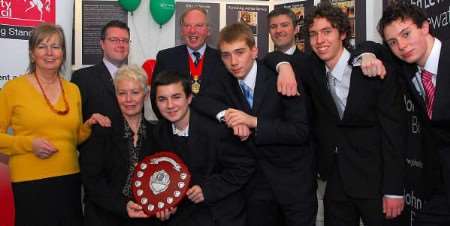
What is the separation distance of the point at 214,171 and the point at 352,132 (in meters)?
0.81

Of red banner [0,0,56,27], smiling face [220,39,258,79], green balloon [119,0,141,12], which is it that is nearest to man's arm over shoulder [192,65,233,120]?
smiling face [220,39,258,79]

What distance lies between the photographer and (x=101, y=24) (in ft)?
15.3

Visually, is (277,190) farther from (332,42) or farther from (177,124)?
(332,42)

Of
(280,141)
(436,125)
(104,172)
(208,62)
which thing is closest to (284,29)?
(208,62)

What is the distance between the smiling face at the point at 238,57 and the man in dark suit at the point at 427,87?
645mm

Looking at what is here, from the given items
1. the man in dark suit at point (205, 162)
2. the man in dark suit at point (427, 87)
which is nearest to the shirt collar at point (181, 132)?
the man in dark suit at point (205, 162)

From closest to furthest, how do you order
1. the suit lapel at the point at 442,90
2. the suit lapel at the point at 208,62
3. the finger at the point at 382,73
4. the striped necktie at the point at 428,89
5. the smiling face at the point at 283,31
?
the suit lapel at the point at 442,90
the striped necktie at the point at 428,89
the finger at the point at 382,73
the suit lapel at the point at 208,62
the smiling face at the point at 283,31

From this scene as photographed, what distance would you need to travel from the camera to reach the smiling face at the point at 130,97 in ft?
8.72

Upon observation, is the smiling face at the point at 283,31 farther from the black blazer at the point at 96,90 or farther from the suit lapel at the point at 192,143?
the suit lapel at the point at 192,143

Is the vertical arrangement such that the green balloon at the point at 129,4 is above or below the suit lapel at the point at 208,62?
above

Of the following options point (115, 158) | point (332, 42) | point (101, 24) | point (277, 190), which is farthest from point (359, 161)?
point (101, 24)

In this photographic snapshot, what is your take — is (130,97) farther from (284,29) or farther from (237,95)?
(284,29)

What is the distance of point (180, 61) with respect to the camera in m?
3.85

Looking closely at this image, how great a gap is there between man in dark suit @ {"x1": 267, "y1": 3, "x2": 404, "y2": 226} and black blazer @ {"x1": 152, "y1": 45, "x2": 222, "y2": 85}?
120 centimetres
